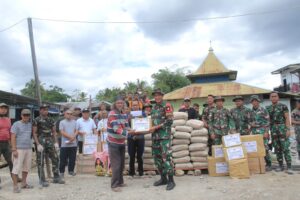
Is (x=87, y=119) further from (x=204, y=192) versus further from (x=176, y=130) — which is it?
(x=204, y=192)

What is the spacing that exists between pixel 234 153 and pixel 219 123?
2.61 feet

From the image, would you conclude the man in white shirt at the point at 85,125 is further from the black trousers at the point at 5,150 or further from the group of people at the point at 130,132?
the black trousers at the point at 5,150

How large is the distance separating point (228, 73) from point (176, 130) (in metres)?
16.2

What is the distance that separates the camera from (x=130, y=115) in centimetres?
618

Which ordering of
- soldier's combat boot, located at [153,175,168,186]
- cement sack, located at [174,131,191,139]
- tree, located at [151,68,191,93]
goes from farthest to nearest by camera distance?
tree, located at [151,68,191,93] < cement sack, located at [174,131,191,139] < soldier's combat boot, located at [153,175,168,186]

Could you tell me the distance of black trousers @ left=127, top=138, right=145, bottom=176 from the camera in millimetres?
6320

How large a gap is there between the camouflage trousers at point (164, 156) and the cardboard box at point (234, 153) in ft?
4.20

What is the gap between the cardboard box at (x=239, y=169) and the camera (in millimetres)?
5820

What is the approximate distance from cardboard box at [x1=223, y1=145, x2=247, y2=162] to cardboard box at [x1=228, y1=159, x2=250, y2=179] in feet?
0.24

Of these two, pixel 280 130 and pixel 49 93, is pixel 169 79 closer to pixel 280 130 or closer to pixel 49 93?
pixel 49 93

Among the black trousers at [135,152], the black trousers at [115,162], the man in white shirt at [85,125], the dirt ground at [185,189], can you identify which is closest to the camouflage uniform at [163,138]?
the dirt ground at [185,189]

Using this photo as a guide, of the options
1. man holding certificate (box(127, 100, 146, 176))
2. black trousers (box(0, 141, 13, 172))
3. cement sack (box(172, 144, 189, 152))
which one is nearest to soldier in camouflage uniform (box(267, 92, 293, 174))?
cement sack (box(172, 144, 189, 152))

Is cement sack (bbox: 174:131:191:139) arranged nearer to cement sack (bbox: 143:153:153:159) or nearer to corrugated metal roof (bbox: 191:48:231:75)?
cement sack (bbox: 143:153:153:159)

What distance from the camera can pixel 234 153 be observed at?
594 centimetres
